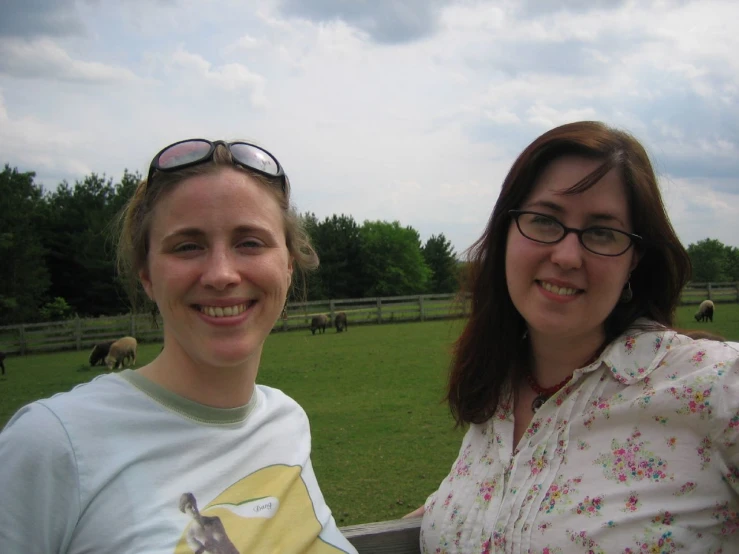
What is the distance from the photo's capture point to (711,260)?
53531mm

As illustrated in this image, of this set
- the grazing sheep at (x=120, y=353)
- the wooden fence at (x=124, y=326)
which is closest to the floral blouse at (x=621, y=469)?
the grazing sheep at (x=120, y=353)

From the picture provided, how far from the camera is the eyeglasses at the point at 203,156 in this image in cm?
177

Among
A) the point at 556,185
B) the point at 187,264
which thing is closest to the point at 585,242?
the point at 556,185

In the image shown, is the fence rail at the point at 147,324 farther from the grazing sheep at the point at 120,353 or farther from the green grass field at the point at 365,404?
the grazing sheep at the point at 120,353

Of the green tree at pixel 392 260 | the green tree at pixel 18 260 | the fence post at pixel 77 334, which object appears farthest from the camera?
the green tree at pixel 392 260

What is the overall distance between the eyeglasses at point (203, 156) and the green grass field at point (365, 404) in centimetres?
129

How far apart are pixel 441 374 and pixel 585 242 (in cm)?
1051

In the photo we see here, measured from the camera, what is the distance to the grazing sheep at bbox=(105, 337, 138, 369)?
17.1 m

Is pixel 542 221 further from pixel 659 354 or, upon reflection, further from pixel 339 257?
pixel 339 257

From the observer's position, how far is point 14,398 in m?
12.3

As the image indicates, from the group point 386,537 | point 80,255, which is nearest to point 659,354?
point 386,537

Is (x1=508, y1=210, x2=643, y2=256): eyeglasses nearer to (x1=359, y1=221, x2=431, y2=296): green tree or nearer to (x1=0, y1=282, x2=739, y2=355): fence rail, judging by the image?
(x1=0, y1=282, x2=739, y2=355): fence rail

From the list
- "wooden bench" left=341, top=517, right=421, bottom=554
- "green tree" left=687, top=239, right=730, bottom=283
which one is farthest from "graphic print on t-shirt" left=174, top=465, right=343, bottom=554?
"green tree" left=687, top=239, right=730, bottom=283

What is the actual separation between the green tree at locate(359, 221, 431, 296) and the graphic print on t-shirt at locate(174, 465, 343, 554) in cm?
5862
